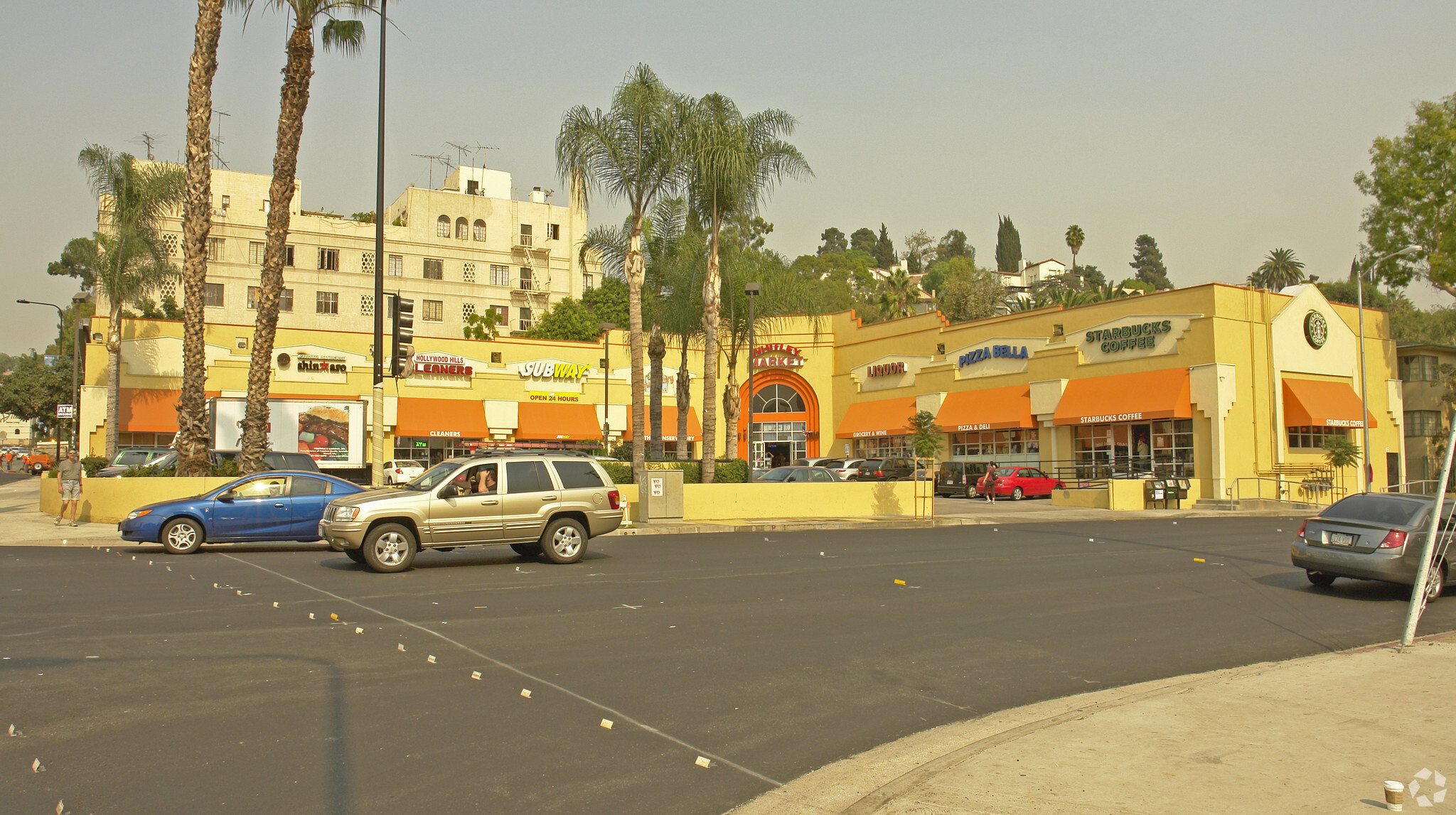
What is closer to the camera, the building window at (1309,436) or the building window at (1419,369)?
the building window at (1309,436)

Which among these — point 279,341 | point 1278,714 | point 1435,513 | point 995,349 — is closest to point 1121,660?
point 1278,714

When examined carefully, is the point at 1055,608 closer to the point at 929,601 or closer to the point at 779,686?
the point at 929,601

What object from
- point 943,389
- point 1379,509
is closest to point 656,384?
point 943,389

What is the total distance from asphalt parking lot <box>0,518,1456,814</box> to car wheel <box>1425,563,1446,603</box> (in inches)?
8.1

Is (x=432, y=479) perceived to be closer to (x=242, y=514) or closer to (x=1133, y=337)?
(x=242, y=514)

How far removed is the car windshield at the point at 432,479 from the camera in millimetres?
14898

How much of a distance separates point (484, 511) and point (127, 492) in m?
12.4

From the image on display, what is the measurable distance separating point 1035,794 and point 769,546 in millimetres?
14431

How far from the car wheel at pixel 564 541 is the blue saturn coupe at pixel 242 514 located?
177 inches

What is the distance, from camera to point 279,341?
150ft

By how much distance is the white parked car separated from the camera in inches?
1559

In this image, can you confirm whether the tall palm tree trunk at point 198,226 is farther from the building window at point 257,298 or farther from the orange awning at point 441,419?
the building window at point 257,298

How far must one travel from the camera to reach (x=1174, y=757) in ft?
18.2

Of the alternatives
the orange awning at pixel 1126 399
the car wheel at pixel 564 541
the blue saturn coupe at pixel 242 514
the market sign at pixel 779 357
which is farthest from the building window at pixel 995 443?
the blue saturn coupe at pixel 242 514
